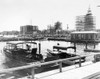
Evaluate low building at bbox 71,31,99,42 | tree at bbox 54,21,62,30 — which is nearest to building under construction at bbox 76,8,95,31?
tree at bbox 54,21,62,30

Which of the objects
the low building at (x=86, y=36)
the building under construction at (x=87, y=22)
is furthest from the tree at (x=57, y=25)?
the low building at (x=86, y=36)

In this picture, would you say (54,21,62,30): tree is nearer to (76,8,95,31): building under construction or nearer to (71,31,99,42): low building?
(76,8,95,31): building under construction

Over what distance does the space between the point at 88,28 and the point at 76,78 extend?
101450 mm

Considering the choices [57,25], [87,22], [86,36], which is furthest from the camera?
[57,25]

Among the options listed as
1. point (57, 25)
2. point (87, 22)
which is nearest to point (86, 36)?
point (87, 22)

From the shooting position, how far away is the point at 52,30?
459 ft

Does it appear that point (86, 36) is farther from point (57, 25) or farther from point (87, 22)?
point (57, 25)

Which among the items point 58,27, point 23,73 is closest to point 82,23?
point 58,27

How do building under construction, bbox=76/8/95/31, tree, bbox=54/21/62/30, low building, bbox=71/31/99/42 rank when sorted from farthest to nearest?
1. tree, bbox=54/21/62/30
2. building under construction, bbox=76/8/95/31
3. low building, bbox=71/31/99/42

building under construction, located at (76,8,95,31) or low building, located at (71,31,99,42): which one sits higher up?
building under construction, located at (76,8,95,31)

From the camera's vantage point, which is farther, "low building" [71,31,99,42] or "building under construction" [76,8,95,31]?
"building under construction" [76,8,95,31]

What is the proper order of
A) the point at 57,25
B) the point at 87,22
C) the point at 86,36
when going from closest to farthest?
the point at 86,36 → the point at 87,22 → the point at 57,25

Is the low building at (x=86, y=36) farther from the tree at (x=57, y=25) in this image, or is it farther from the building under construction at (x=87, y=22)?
the tree at (x=57, y=25)

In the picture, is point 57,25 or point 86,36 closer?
point 86,36
